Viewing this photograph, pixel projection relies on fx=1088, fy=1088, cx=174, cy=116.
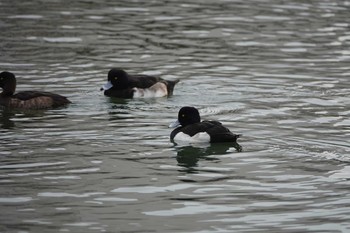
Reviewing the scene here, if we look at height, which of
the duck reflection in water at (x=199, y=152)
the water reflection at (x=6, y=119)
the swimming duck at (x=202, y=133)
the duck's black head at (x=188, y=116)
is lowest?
the duck reflection in water at (x=199, y=152)

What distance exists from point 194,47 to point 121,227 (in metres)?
13.4

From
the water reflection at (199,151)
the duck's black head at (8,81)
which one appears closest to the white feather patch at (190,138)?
the water reflection at (199,151)

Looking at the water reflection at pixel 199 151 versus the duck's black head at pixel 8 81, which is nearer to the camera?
the water reflection at pixel 199 151

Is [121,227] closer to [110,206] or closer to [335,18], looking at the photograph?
[110,206]

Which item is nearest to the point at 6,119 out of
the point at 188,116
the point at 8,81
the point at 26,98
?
the point at 26,98

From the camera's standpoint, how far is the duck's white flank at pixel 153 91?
1989 centimetres

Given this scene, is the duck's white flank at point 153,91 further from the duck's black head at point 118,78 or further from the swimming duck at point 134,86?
the duck's black head at point 118,78

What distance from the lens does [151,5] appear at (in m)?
29.9

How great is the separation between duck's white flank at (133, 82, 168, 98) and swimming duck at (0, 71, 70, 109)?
5.62 feet

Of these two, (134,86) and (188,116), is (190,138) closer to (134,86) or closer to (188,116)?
(188,116)

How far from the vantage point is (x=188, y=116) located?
16875 mm

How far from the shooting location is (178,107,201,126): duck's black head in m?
16.8

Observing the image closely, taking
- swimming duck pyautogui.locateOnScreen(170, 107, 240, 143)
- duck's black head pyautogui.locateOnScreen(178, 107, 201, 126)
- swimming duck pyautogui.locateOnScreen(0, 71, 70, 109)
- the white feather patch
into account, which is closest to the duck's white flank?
swimming duck pyautogui.locateOnScreen(0, 71, 70, 109)

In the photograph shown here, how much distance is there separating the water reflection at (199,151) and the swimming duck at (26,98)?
3.49 metres
